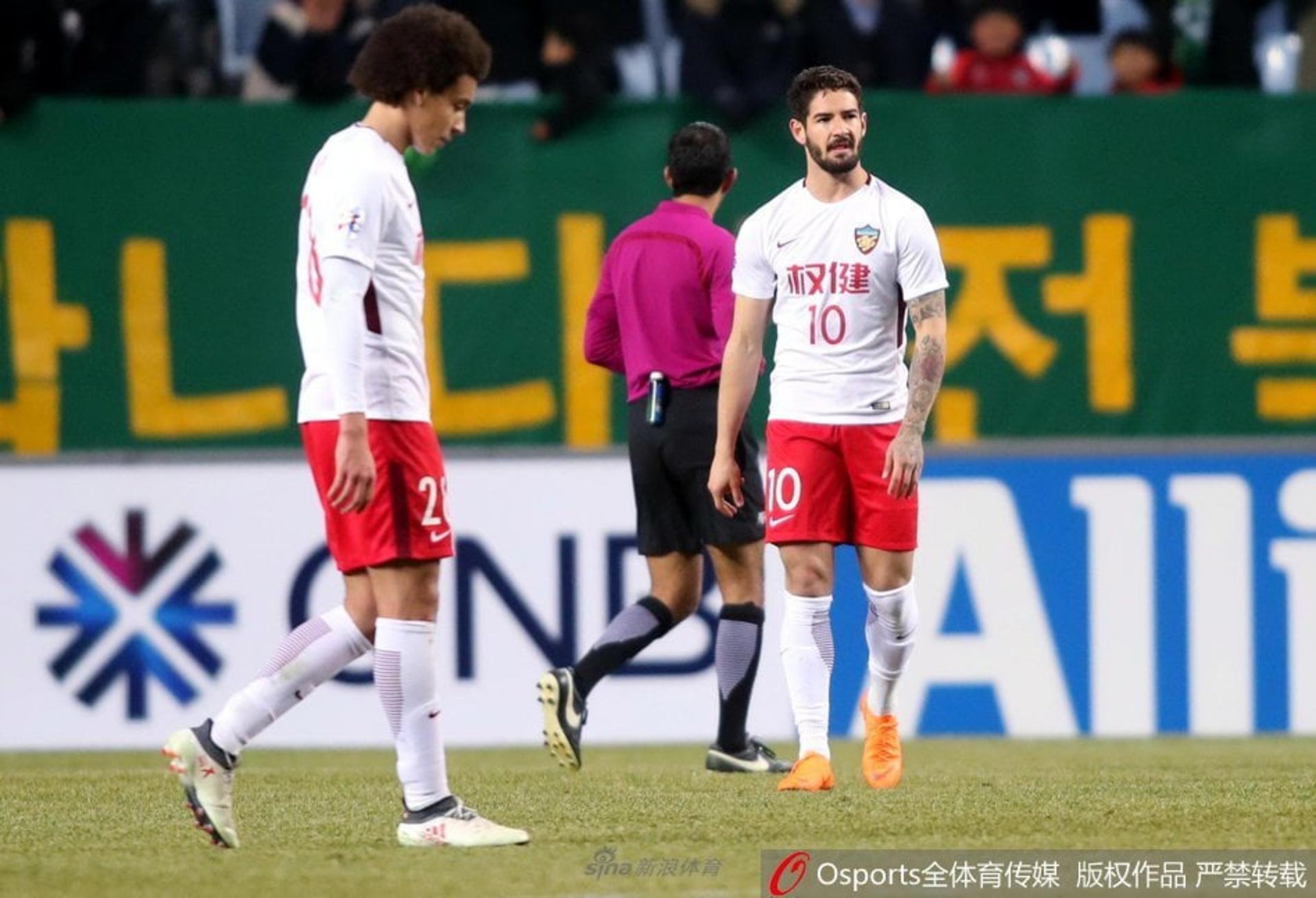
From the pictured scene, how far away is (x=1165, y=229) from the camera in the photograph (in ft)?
36.3

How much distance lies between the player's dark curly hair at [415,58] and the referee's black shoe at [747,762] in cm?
291

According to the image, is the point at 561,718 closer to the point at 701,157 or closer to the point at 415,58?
the point at 701,157

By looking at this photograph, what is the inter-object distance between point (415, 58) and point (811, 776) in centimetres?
241

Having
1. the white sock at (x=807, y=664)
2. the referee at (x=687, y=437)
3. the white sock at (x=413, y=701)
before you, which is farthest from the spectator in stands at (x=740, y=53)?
the white sock at (x=413, y=701)

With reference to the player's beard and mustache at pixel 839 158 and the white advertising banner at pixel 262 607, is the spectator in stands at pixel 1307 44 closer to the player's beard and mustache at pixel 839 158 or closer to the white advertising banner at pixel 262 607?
the white advertising banner at pixel 262 607

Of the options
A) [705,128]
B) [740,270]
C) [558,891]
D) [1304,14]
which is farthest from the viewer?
[1304,14]

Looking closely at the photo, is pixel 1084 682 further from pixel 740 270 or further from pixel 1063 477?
pixel 740 270

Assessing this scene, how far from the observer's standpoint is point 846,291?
23.4 ft

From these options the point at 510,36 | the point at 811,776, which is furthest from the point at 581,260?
the point at 811,776

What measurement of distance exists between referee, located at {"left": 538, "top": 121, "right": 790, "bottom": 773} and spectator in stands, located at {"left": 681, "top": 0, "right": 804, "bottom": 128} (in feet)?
9.45

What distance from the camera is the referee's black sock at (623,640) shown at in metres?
7.95

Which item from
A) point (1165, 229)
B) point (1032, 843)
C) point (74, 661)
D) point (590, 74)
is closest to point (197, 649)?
point (74, 661)

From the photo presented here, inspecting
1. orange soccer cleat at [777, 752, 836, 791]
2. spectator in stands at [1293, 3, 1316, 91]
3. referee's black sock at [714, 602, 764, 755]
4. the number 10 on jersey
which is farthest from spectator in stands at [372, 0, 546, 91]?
orange soccer cleat at [777, 752, 836, 791]

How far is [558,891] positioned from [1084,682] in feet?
19.2
